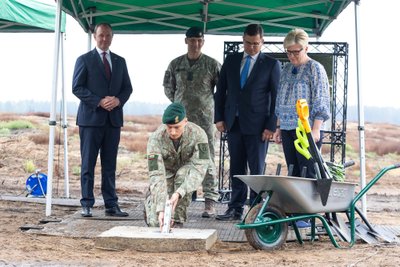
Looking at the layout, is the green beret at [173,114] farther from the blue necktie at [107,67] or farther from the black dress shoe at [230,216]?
the blue necktie at [107,67]

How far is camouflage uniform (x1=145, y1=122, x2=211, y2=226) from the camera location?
792cm

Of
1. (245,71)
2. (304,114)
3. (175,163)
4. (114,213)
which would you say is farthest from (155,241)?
(245,71)

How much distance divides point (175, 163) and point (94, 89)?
5.80ft

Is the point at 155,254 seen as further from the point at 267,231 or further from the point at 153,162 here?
the point at 267,231

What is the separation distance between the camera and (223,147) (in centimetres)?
1205

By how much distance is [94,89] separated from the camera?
975cm

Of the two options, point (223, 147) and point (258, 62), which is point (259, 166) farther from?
point (223, 147)

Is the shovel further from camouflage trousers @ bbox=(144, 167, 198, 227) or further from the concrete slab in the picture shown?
camouflage trousers @ bbox=(144, 167, 198, 227)

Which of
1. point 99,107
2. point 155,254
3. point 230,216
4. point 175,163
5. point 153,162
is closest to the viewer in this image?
point 155,254

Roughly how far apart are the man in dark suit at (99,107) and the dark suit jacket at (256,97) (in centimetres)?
127

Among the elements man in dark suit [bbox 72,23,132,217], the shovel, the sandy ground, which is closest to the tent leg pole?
the sandy ground

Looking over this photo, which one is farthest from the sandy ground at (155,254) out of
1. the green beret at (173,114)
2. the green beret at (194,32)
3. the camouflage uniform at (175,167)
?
the green beret at (194,32)

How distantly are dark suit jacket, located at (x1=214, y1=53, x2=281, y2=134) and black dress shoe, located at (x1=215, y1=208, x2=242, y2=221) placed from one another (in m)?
0.91

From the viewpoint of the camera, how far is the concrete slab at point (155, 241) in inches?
296
